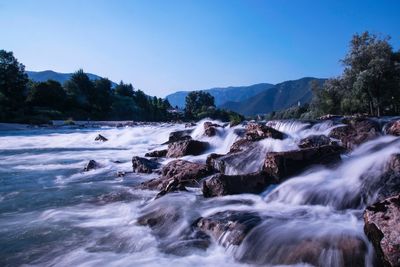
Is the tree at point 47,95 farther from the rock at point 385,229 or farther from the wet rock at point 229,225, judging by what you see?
the rock at point 385,229

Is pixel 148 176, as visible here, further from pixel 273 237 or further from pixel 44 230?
pixel 273 237

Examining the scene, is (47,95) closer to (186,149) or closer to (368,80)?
(368,80)

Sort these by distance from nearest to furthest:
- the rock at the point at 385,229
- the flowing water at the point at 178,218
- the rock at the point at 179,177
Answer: the rock at the point at 385,229 < the flowing water at the point at 178,218 < the rock at the point at 179,177

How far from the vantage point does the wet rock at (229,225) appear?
6.89m

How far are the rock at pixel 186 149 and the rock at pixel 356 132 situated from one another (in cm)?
546

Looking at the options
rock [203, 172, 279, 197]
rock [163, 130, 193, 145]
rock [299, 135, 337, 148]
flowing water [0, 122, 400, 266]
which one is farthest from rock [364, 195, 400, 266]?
rock [163, 130, 193, 145]

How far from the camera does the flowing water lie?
6.48 m

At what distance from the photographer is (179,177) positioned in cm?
1159

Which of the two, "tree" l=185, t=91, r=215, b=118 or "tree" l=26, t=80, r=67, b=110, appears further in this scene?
"tree" l=185, t=91, r=215, b=118

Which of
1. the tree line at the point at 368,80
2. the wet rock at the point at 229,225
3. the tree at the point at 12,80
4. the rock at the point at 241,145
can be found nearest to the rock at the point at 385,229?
the wet rock at the point at 229,225

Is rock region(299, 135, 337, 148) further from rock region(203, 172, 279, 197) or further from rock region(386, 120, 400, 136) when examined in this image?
rock region(203, 172, 279, 197)

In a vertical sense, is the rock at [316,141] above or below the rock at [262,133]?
below

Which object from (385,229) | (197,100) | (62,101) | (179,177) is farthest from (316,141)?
(197,100)

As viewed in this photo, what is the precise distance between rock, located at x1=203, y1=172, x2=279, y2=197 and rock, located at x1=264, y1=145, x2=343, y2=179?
28 centimetres
